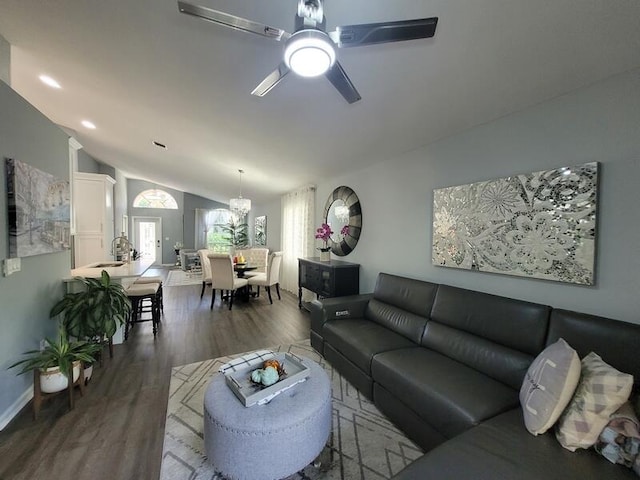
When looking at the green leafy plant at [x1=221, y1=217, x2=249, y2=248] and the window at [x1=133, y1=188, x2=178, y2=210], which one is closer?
→ the green leafy plant at [x1=221, y1=217, x2=249, y2=248]

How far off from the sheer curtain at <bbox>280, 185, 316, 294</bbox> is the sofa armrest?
88.8 inches

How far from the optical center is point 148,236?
33.7ft

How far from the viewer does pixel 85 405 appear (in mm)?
2059

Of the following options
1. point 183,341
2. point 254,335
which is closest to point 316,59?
point 254,335

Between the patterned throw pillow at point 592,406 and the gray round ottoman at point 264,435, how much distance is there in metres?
1.15

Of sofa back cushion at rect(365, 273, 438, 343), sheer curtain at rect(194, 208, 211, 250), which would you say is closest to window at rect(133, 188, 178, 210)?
sheer curtain at rect(194, 208, 211, 250)

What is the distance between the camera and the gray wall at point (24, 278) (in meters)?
1.84

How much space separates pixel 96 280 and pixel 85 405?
121 centimetres

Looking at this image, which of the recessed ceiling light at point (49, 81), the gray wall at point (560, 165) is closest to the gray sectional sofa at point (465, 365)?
the gray wall at point (560, 165)

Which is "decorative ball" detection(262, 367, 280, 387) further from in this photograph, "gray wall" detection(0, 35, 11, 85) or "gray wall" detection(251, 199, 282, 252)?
"gray wall" detection(251, 199, 282, 252)

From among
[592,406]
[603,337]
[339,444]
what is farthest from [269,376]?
[603,337]

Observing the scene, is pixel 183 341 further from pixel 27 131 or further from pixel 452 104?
pixel 452 104

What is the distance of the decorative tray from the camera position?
1.47m

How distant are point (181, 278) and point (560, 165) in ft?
28.1
